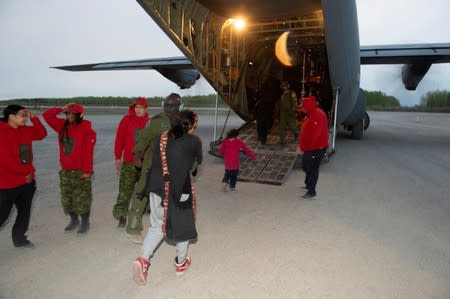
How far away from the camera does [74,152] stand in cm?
395

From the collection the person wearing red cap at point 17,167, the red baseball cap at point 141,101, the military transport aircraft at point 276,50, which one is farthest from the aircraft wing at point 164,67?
the person wearing red cap at point 17,167

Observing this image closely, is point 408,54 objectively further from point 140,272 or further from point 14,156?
point 14,156

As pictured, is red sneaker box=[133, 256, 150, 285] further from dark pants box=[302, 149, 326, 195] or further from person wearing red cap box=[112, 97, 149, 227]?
dark pants box=[302, 149, 326, 195]

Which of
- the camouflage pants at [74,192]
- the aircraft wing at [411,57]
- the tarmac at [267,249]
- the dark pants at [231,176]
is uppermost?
the aircraft wing at [411,57]

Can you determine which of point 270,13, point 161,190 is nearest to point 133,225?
point 161,190

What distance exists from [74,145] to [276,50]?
9.43 meters

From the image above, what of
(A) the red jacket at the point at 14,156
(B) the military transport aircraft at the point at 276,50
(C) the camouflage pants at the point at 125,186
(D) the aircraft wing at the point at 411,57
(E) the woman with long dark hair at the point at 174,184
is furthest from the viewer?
(D) the aircraft wing at the point at 411,57

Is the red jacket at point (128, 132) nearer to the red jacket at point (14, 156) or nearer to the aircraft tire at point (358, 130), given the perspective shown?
the red jacket at point (14, 156)

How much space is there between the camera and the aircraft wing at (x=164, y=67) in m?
15.6

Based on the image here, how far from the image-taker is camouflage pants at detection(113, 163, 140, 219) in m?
4.33

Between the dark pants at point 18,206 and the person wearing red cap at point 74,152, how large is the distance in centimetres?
42

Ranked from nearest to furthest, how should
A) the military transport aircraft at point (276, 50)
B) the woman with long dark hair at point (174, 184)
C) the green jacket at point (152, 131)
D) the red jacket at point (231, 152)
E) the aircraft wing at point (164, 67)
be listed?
the woman with long dark hair at point (174, 184) < the green jacket at point (152, 131) < the red jacket at point (231, 152) < the military transport aircraft at point (276, 50) < the aircraft wing at point (164, 67)

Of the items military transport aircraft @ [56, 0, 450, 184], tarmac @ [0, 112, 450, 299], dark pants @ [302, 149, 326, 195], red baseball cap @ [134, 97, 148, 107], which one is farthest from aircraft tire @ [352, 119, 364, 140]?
red baseball cap @ [134, 97, 148, 107]

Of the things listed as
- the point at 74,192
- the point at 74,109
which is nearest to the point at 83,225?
the point at 74,192
